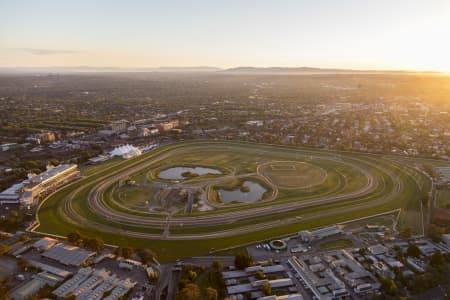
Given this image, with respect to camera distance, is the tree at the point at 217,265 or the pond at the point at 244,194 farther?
the pond at the point at 244,194

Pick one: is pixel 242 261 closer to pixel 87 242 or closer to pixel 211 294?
pixel 211 294

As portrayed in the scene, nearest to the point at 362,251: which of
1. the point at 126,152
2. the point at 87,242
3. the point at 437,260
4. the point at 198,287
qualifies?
the point at 437,260

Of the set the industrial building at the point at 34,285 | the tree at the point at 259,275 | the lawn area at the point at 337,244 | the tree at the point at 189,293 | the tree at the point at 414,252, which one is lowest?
the lawn area at the point at 337,244

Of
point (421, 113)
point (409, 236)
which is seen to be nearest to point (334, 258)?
point (409, 236)

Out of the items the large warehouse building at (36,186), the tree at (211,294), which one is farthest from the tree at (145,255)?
the large warehouse building at (36,186)

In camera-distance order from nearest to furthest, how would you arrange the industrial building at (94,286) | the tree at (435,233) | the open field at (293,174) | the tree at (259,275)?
the industrial building at (94,286), the tree at (259,275), the tree at (435,233), the open field at (293,174)

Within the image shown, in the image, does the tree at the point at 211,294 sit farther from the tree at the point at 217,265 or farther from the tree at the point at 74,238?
the tree at the point at 74,238

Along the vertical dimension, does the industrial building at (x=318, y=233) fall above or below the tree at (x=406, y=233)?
below
